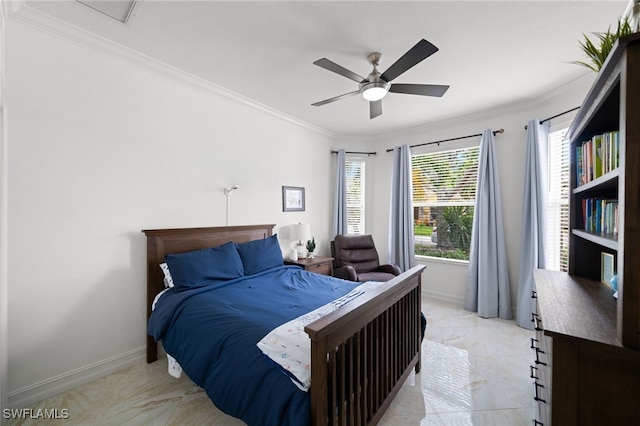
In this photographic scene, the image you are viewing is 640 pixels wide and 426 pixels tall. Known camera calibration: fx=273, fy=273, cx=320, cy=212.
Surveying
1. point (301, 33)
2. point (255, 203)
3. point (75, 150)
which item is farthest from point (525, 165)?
point (75, 150)

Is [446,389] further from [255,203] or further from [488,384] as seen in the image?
[255,203]

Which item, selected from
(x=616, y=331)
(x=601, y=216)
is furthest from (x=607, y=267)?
(x=616, y=331)

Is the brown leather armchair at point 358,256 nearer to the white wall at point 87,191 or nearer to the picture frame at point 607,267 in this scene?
the white wall at point 87,191

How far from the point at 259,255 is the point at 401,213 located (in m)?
2.43

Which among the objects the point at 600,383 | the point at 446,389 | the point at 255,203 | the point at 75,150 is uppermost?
the point at 75,150

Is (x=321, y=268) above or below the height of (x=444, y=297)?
above

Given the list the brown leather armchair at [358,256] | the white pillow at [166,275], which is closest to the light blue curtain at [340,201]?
the brown leather armchair at [358,256]

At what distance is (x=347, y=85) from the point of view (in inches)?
113

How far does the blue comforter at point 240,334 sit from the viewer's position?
1.32 m

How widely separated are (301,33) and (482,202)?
9.96 ft

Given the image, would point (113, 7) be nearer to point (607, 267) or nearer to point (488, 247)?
point (607, 267)

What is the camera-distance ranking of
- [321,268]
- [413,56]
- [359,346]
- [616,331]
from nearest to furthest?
[616,331], [359,346], [413,56], [321,268]

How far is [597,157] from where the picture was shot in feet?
4.99

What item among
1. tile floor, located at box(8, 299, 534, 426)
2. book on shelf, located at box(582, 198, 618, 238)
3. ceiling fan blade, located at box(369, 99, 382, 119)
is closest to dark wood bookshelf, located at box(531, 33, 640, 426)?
book on shelf, located at box(582, 198, 618, 238)
